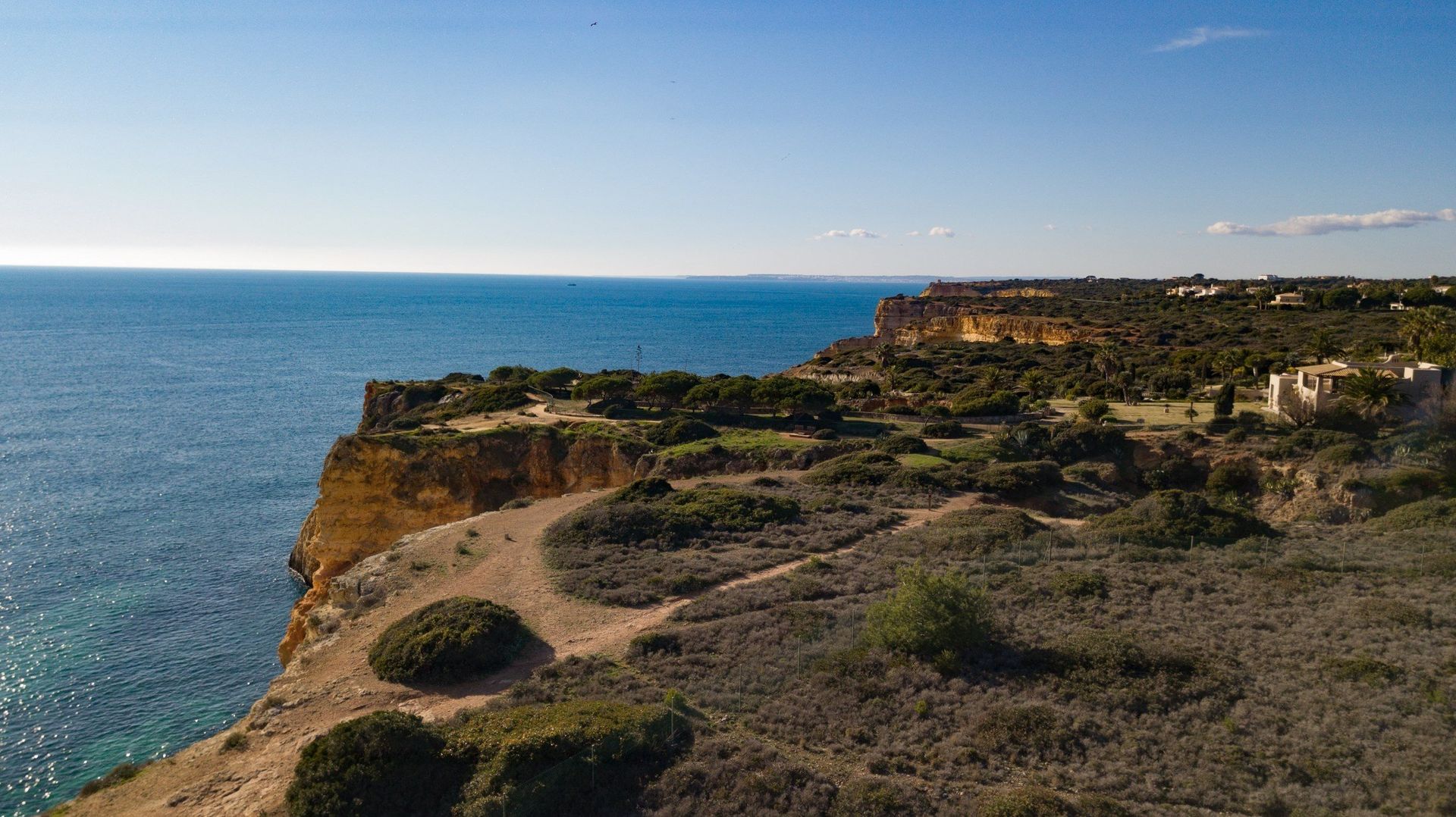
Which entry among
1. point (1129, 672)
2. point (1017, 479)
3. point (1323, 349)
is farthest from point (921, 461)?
point (1323, 349)

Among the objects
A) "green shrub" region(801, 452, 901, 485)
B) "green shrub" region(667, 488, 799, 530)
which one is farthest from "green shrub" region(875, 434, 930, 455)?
"green shrub" region(667, 488, 799, 530)

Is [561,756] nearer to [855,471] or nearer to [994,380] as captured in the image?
[855,471]

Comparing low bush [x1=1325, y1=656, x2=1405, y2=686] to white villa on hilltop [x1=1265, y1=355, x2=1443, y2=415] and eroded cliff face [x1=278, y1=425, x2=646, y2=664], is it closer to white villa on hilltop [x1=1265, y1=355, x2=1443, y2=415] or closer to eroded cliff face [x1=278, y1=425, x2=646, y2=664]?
white villa on hilltop [x1=1265, y1=355, x2=1443, y2=415]

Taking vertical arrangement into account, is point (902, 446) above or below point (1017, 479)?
above

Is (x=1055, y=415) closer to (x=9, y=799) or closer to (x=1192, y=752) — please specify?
(x=1192, y=752)

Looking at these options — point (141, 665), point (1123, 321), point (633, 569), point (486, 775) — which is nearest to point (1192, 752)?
point (486, 775)

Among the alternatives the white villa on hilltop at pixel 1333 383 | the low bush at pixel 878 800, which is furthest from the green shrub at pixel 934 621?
the white villa on hilltop at pixel 1333 383
